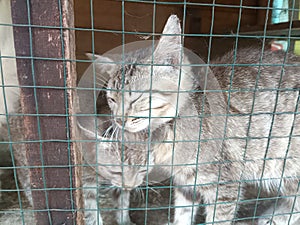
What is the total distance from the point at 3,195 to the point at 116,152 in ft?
3.68

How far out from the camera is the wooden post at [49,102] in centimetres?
94

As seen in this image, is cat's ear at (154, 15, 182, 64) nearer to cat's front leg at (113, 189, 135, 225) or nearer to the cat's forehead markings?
the cat's forehead markings

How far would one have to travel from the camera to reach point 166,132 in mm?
1549

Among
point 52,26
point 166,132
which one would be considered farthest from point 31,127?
point 166,132

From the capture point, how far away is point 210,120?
1.65 meters

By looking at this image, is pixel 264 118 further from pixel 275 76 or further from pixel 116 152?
pixel 116 152

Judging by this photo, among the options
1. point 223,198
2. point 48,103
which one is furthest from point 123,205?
point 48,103

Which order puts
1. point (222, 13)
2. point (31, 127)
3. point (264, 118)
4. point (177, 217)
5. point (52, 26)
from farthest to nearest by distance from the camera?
point (222, 13) → point (177, 217) → point (264, 118) → point (31, 127) → point (52, 26)

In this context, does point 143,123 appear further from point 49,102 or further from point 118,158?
point 49,102

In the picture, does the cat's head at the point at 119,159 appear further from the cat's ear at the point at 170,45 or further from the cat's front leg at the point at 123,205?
the cat's ear at the point at 170,45

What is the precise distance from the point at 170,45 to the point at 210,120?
1.79 feet

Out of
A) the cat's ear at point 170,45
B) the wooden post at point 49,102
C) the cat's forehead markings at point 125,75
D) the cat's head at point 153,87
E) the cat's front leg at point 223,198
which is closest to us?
the wooden post at point 49,102

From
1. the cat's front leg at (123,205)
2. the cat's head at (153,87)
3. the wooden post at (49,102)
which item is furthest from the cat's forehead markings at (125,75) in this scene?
the cat's front leg at (123,205)

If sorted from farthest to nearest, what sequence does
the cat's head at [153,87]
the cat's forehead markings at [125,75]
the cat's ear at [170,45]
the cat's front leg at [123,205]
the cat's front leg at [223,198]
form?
the cat's front leg at [123,205] < the cat's front leg at [223,198] < the cat's forehead markings at [125,75] < the cat's head at [153,87] < the cat's ear at [170,45]
